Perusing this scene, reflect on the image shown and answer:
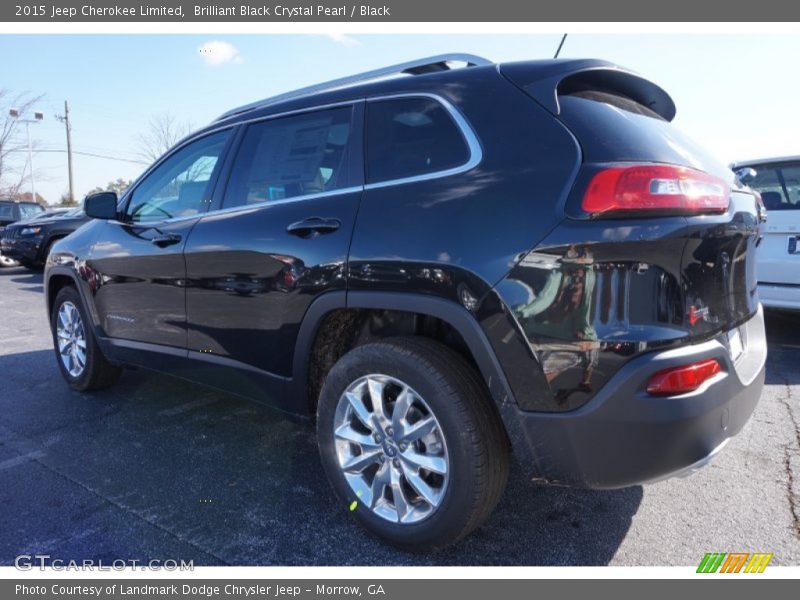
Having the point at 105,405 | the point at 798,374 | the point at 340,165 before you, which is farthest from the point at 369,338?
the point at 798,374

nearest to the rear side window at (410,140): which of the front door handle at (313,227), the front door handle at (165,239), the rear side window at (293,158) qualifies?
the rear side window at (293,158)

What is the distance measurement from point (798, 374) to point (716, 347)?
3471 millimetres

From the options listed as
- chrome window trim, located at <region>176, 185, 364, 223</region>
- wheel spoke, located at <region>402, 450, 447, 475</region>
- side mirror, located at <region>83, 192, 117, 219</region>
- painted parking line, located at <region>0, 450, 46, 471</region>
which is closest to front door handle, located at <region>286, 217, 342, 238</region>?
chrome window trim, located at <region>176, 185, 364, 223</region>

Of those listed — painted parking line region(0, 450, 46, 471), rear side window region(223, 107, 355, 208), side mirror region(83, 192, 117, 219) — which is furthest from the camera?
side mirror region(83, 192, 117, 219)

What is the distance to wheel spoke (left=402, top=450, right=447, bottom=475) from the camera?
2.14m

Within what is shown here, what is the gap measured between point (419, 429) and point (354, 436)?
37 cm

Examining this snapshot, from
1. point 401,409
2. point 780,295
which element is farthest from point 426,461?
point 780,295

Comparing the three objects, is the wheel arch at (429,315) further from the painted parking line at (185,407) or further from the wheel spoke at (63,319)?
the wheel spoke at (63,319)

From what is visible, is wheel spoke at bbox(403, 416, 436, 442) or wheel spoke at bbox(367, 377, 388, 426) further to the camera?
wheel spoke at bbox(367, 377, 388, 426)

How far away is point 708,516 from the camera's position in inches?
100

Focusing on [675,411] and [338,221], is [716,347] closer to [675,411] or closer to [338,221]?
[675,411]

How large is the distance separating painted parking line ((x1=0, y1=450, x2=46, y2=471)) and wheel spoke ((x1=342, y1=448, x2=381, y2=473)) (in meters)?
1.99

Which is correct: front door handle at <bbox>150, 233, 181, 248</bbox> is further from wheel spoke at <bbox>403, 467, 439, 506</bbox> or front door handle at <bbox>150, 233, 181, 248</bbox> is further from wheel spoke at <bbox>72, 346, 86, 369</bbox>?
wheel spoke at <bbox>403, 467, 439, 506</bbox>

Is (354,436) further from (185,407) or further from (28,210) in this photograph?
(28,210)
